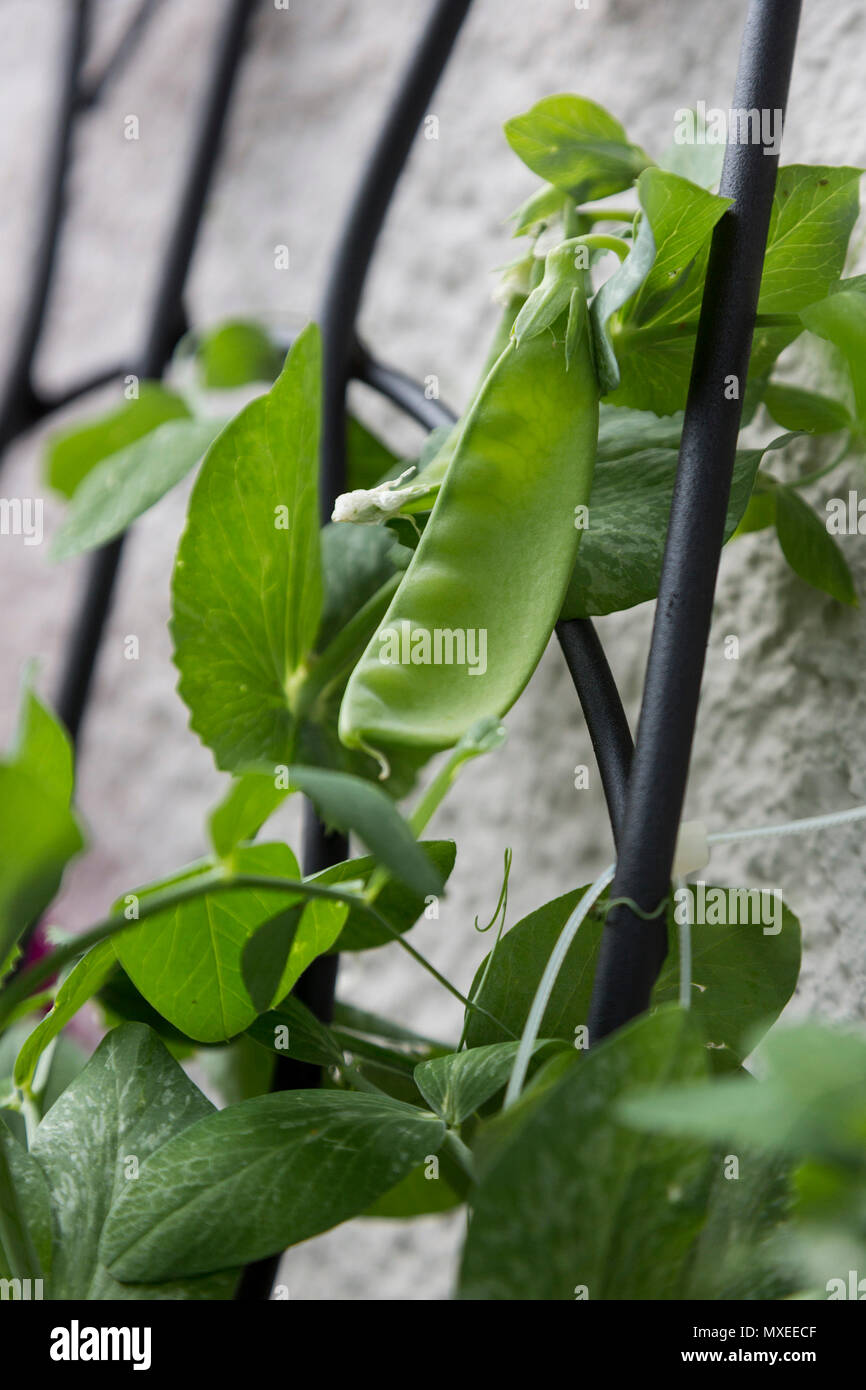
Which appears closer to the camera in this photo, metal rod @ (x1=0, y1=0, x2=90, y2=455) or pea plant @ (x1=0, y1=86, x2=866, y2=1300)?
pea plant @ (x1=0, y1=86, x2=866, y2=1300)

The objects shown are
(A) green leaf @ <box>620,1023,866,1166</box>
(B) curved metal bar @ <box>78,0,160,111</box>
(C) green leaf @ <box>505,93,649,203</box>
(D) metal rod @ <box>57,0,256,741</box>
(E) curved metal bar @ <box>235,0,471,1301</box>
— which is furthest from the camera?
(B) curved metal bar @ <box>78,0,160,111</box>

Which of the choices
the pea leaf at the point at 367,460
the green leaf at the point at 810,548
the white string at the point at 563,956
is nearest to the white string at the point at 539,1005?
the white string at the point at 563,956

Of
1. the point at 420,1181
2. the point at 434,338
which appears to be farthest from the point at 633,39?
the point at 420,1181

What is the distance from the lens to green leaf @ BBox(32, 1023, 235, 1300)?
0.17 metres

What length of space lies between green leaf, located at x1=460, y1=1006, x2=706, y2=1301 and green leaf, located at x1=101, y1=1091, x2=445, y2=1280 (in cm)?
4

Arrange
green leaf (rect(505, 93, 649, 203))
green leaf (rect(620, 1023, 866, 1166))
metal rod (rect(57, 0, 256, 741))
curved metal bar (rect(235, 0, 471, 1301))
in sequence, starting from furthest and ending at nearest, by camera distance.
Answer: metal rod (rect(57, 0, 256, 741)) → curved metal bar (rect(235, 0, 471, 1301)) → green leaf (rect(505, 93, 649, 203)) → green leaf (rect(620, 1023, 866, 1166))

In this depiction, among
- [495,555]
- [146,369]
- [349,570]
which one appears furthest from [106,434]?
[495,555]

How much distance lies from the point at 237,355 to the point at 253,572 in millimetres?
191

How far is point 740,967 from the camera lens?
186 millimetres

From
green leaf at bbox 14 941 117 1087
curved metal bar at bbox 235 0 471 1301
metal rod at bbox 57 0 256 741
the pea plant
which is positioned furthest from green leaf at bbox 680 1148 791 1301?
metal rod at bbox 57 0 256 741

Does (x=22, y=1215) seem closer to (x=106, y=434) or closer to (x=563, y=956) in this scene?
(x=563, y=956)

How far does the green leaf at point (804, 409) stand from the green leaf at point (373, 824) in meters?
0.15

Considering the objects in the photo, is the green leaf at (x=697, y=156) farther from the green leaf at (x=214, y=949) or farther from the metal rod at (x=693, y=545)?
the green leaf at (x=214, y=949)

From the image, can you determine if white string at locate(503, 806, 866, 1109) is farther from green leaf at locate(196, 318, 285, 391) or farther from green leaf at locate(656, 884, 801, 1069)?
green leaf at locate(196, 318, 285, 391)
